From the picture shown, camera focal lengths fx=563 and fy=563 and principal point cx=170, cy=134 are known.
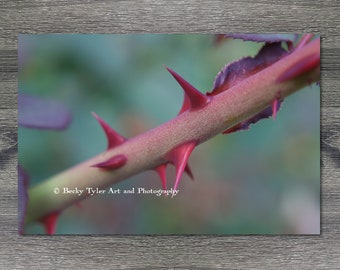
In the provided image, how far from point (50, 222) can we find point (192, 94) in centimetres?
41

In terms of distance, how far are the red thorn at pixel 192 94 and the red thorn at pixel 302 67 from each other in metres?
0.17

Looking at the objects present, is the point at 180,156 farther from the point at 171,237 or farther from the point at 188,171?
the point at 171,237

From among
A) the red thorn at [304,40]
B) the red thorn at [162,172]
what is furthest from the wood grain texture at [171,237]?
the red thorn at [162,172]

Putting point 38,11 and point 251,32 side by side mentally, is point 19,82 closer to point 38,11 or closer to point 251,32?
point 38,11

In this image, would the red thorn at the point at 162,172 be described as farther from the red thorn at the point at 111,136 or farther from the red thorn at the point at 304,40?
the red thorn at the point at 304,40

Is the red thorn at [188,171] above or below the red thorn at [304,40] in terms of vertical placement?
below

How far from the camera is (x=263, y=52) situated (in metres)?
1.22

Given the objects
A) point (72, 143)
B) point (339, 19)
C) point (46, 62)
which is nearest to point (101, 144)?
point (72, 143)

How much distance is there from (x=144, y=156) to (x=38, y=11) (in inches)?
15.4

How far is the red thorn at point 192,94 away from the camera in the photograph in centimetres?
119

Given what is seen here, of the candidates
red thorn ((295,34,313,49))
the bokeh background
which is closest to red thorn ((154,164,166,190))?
the bokeh background

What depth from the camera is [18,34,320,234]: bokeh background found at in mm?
1209

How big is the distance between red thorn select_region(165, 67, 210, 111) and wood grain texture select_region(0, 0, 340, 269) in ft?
0.35

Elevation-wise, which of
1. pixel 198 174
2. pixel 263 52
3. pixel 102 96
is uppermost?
pixel 263 52
